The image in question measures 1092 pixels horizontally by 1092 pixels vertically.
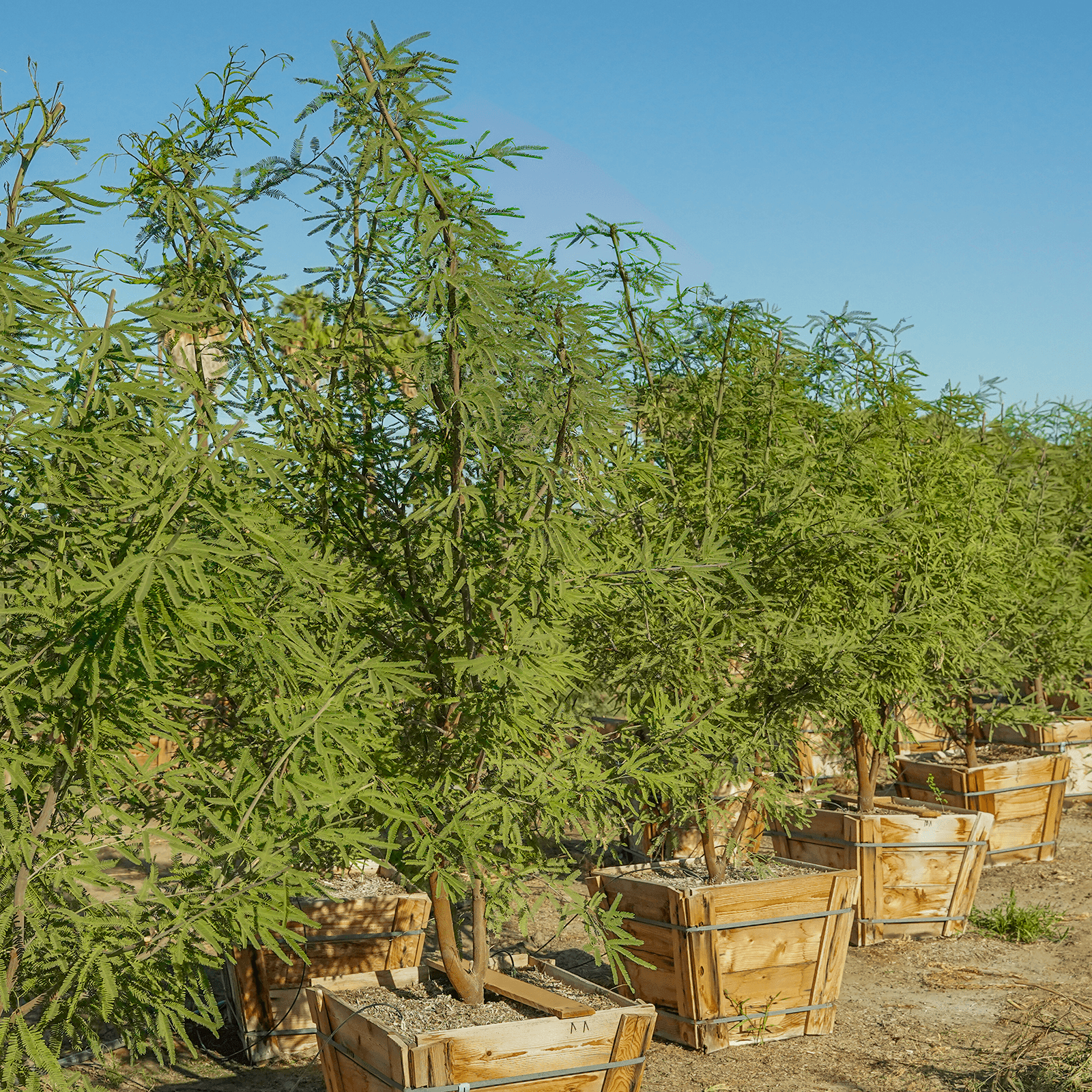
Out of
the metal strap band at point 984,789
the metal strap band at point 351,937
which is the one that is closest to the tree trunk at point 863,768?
the metal strap band at point 984,789

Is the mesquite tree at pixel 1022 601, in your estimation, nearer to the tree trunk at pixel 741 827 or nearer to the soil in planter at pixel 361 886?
the tree trunk at pixel 741 827

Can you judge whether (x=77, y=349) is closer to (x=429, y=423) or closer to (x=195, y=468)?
(x=195, y=468)

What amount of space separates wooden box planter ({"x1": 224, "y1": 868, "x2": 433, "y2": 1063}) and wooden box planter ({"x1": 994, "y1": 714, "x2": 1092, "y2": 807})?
613 centimetres

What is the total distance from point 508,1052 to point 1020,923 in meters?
3.94

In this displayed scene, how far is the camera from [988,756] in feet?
26.1

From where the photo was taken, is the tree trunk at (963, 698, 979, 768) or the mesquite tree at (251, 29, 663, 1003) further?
the tree trunk at (963, 698, 979, 768)

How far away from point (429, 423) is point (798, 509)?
1.91m

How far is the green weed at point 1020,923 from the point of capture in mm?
5801

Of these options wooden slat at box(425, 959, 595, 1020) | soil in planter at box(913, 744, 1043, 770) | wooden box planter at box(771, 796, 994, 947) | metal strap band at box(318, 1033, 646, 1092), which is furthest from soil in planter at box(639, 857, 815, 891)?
soil in planter at box(913, 744, 1043, 770)

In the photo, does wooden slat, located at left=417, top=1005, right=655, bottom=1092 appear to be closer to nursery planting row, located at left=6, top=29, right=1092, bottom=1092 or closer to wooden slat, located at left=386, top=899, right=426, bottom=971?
nursery planting row, located at left=6, top=29, right=1092, bottom=1092

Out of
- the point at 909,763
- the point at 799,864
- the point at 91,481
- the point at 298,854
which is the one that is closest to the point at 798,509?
the point at 799,864

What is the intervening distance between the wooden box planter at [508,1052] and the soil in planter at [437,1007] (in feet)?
0.15

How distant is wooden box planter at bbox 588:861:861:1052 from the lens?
4.31m

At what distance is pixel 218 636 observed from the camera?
8.52 ft
